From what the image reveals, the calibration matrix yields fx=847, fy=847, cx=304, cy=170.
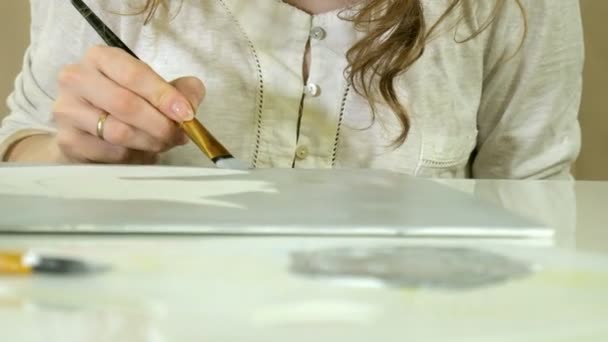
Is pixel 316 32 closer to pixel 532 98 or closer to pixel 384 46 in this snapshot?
pixel 384 46

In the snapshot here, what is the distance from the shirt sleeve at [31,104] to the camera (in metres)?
0.73

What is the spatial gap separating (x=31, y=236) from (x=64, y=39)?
1.62ft

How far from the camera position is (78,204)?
0.32 meters

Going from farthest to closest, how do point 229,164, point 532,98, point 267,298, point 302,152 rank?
point 532,98
point 302,152
point 229,164
point 267,298

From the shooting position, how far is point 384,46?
2.25 feet

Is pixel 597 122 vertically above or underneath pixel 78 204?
underneath

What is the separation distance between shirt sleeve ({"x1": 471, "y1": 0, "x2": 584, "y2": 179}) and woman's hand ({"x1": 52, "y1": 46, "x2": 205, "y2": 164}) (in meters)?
0.34

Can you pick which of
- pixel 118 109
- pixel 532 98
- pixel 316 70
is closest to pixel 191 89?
pixel 118 109

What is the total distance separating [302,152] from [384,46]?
0.11 meters

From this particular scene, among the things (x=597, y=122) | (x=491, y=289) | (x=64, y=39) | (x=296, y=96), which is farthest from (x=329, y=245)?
(x=597, y=122)

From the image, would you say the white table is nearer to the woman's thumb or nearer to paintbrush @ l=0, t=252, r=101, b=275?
paintbrush @ l=0, t=252, r=101, b=275

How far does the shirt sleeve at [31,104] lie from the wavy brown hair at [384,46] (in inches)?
5.0

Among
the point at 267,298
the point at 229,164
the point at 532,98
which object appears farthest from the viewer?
the point at 532,98

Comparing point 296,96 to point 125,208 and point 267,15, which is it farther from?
point 125,208
